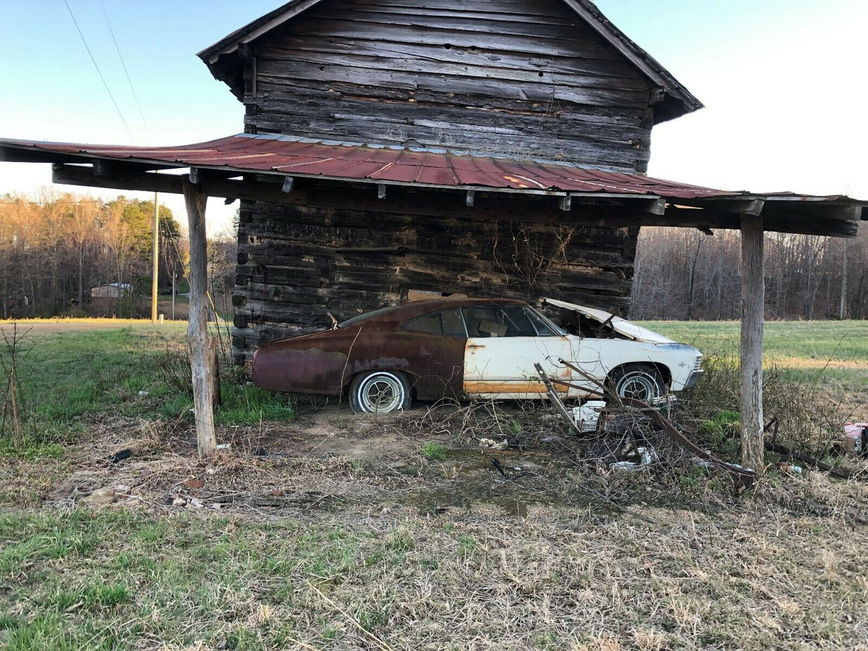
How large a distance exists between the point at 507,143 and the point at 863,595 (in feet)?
24.7

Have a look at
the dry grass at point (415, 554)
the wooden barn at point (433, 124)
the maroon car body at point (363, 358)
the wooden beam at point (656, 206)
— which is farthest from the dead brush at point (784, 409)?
the maroon car body at point (363, 358)

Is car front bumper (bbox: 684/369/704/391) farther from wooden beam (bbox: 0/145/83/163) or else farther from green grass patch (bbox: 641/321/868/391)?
wooden beam (bbox: 0/145/83/163)

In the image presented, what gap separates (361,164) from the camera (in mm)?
6297

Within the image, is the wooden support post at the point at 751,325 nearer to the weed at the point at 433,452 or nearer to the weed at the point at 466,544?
the weed at the point at 433,452

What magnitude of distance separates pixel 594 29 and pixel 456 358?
5926 mm

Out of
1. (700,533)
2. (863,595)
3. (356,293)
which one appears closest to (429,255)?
(356,293)

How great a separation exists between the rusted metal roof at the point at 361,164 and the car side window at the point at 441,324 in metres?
1.74

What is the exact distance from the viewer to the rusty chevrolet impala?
21.3 feet

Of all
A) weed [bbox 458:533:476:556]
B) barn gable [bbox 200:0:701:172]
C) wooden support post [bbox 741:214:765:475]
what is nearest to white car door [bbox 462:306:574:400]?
Result: wooden support post [bbox 741:214:765:475]

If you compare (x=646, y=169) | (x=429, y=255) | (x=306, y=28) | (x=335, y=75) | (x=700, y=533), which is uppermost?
(x=306, y=28)

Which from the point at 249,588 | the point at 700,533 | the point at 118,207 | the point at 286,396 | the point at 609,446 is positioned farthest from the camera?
the point at 118,207

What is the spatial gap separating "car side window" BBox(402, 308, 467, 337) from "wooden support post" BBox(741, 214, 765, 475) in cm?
→ 304

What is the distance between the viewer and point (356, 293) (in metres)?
8.97

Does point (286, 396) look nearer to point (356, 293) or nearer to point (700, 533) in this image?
point (356, 293)
